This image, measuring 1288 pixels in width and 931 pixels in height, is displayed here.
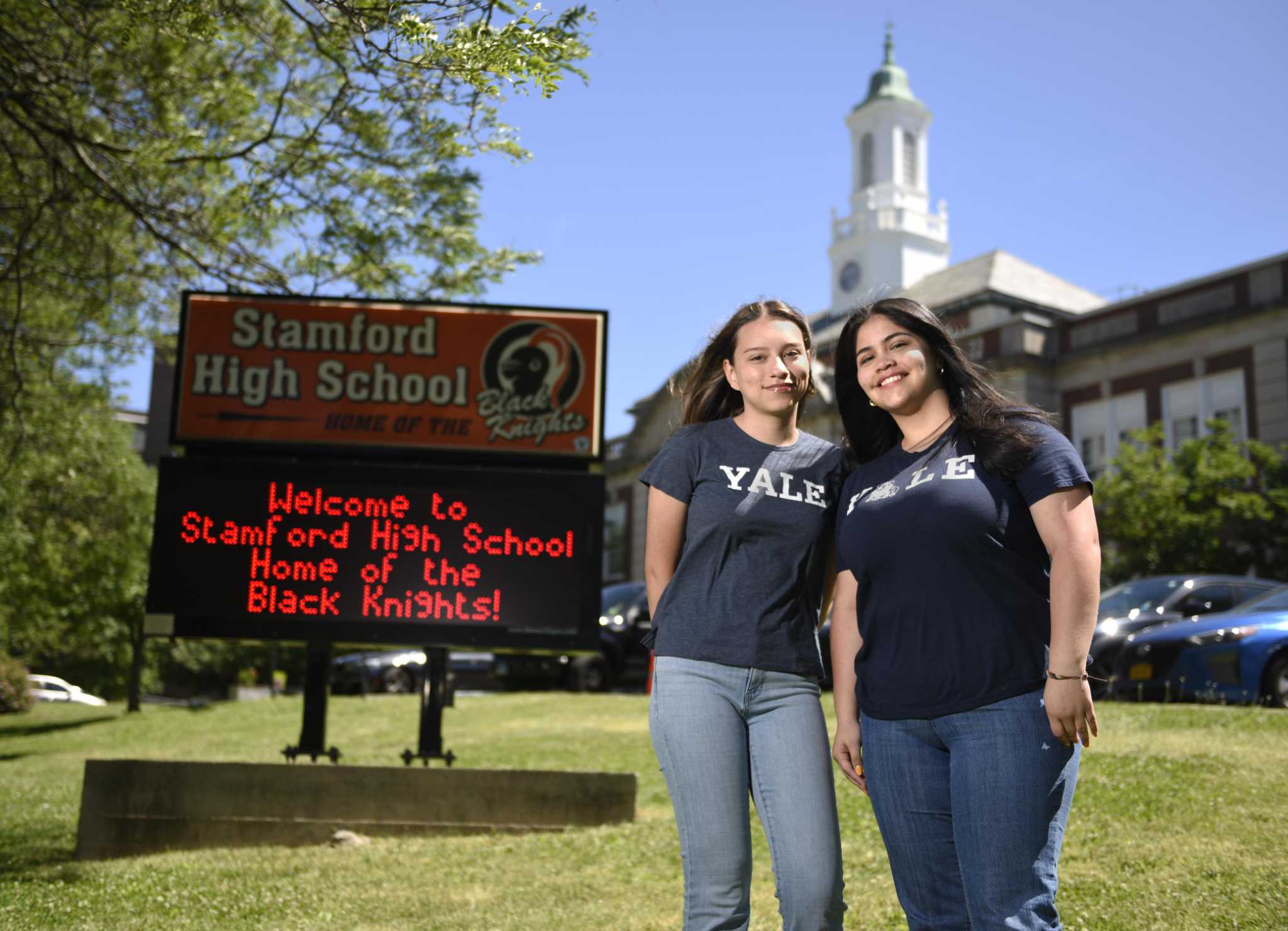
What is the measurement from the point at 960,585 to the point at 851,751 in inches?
27.3

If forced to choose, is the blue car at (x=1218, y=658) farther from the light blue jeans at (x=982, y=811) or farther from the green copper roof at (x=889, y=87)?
the green copper roof at (x=889, y=87)

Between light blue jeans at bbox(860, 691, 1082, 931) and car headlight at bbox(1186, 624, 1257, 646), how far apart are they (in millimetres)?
8715

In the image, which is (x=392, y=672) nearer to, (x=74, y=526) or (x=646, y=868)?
(x=74, y=526)

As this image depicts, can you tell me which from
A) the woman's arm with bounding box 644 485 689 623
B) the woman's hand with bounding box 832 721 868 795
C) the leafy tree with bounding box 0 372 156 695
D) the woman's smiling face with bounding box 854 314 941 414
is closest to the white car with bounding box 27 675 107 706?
the leafy tree with bounding box 0 372 156 695

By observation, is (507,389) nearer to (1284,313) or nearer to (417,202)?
(417,202)

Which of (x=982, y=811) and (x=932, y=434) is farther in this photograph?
(x=932, y=434)

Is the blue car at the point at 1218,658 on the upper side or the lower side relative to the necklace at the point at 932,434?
lower

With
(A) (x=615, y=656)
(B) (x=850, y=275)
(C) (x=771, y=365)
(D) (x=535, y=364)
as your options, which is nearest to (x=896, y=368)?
(C) (x=771, y=365)

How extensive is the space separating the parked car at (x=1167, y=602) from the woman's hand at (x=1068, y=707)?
10769mm

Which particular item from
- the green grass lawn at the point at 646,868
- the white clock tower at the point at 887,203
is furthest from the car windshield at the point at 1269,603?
the white clock tower at the point at 887,203

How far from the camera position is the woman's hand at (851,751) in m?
3.35

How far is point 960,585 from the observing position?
2945mm

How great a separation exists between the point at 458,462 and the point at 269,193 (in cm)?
309

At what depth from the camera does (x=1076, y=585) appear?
2.82m
